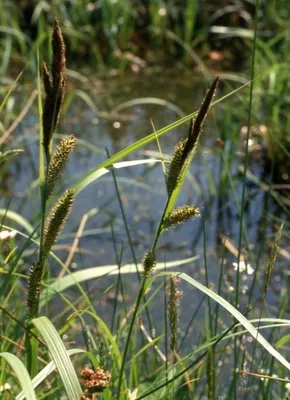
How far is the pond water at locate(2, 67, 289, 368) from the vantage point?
2523 millimetres

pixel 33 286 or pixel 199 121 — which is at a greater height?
pixel 199 121

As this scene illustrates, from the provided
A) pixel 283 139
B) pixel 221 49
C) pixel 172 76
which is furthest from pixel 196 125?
pixel 221 49

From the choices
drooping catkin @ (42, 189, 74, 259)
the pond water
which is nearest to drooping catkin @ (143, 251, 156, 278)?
drooping catkin @ (42, 189, 74, 259)

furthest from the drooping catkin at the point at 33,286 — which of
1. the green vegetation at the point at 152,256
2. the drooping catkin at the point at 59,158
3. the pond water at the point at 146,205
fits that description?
the pond water at the point at 146,205

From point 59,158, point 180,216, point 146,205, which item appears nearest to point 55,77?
point 59,158

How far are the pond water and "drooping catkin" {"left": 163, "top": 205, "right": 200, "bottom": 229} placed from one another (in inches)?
43.8

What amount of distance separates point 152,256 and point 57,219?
0.12m

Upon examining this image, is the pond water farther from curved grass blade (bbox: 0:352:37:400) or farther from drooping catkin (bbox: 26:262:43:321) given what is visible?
curved grass blade (bbox: 0:352:37:400)

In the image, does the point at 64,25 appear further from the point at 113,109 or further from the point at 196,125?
the point at 196,125

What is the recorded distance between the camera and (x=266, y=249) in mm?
2781

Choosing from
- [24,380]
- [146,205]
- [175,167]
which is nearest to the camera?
[24,380]

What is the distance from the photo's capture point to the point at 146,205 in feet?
10.2

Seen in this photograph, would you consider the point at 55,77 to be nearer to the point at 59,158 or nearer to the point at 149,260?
the point at 59,158

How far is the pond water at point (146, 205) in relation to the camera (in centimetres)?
252
